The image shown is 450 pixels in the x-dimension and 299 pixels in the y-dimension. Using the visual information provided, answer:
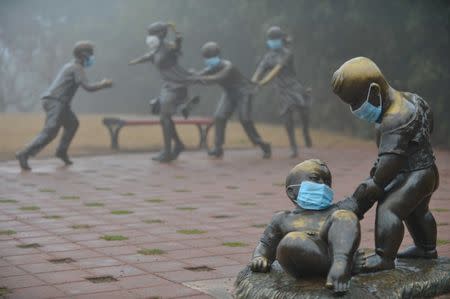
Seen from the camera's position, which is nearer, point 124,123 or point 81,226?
point 81,226

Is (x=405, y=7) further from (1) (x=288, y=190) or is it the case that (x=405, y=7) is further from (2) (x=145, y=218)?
(1) (x=288, y=190)

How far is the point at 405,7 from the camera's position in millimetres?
16531

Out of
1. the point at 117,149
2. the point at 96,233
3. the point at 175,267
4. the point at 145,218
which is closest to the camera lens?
the point at 175,267

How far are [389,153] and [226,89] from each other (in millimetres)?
9281

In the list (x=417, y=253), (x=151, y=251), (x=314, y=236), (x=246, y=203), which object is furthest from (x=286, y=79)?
(x=314, y=236)

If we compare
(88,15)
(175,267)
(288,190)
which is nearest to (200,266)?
(175,267)

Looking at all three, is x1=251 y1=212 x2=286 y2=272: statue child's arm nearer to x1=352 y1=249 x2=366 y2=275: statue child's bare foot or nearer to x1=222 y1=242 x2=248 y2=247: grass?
x1=352 y1=249 x2=366 y2=275: statue child's bare foot

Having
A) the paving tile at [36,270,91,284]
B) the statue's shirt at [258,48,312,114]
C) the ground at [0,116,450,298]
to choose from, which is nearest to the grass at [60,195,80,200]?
the ground at [0,116,450,298]

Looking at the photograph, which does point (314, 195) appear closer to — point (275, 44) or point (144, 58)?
point (144, 58)

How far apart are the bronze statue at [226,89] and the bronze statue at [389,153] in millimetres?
8591

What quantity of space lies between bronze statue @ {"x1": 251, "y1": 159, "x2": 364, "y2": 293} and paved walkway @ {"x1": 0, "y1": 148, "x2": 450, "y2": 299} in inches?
25.4

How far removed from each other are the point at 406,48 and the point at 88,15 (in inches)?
585

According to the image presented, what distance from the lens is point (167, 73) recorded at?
12812 mm

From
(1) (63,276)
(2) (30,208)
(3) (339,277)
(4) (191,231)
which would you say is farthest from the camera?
(2) (30,208)
